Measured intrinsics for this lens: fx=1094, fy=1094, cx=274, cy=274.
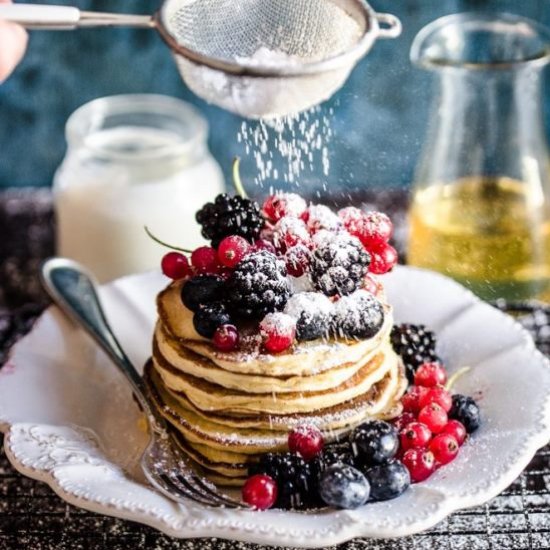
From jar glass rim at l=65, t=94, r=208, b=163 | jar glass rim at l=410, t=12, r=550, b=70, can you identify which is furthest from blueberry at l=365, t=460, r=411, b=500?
jar glass rim at l=65, t=94, r=208, b=163

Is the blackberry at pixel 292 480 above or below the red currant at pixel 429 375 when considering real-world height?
above

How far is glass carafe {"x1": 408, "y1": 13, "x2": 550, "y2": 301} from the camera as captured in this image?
2029 millimetres

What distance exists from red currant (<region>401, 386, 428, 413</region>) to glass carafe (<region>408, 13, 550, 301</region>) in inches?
19.3

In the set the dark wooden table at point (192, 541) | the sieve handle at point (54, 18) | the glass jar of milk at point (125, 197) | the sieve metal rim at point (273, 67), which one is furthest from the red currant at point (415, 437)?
the glass jar of milk at point (125, 197)

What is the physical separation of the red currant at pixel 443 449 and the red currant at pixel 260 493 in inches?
9.7

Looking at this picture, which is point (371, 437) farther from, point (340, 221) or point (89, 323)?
point (89, 323)

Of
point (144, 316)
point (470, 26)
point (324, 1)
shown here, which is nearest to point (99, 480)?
point (144, 316)

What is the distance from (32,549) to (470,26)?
1.24 m

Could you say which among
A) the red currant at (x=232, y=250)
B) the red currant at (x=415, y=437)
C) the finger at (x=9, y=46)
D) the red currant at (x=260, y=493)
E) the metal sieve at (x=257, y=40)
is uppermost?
the finger at (x=9, y=46)

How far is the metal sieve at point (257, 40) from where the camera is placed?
1.57 m

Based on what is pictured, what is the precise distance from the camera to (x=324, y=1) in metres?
1.80

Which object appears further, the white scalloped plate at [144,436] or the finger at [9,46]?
the finger at [9,46]

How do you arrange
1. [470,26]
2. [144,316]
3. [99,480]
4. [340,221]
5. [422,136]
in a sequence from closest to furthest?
[99,480]
[340,221]
[144,316]
[470,26]
[422,136]

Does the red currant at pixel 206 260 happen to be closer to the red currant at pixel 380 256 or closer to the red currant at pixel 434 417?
the red currant at pixel 380 256
